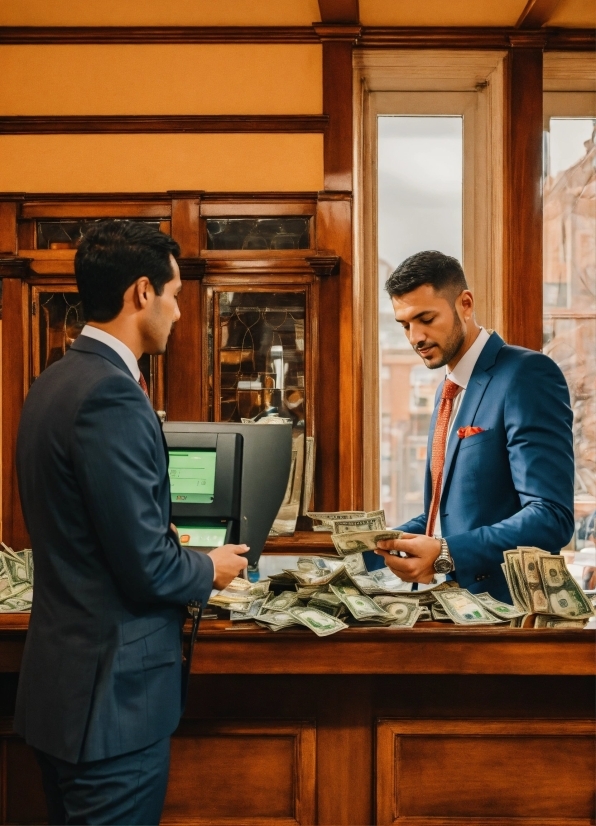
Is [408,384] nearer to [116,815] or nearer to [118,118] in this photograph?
[118,118]

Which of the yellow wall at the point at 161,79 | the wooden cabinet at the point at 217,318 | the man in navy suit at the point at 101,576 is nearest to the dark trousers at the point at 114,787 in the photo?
the man in navy suit at the point at 101,576

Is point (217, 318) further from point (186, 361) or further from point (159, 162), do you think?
point (159, 162)

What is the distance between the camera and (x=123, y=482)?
47.9 inches

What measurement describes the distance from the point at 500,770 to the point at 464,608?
0.37 m

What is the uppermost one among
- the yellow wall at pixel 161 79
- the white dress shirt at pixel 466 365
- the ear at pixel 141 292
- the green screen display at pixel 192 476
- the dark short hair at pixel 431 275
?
the yellow wall at pixel 161 79

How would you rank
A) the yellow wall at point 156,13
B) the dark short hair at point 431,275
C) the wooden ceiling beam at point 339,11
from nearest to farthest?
the dark short hair at point 431,275 → the wooden ceiling beam at point 339,11 → the yellow wall at point 156,13

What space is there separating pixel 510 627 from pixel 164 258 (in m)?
1.09

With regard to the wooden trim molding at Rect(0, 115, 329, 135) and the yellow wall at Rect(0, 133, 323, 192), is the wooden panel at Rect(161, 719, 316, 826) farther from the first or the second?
the wooden trim molding at Rect(0, 115, 329, 135)

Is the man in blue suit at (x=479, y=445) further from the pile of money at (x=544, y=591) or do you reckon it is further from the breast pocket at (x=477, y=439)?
the pile of money at (x=544, y=591)

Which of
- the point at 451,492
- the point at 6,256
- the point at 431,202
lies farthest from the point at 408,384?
the point at 451,492

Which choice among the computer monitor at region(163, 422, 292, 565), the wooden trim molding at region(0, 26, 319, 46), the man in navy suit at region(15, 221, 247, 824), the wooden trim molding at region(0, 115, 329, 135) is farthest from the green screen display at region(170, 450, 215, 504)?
the wooden trim molding at region(0, 26, 319, 46)

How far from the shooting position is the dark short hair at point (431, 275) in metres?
2.13

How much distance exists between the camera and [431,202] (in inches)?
143

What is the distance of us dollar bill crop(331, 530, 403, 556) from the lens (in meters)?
1.73
